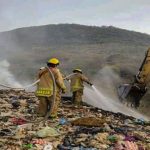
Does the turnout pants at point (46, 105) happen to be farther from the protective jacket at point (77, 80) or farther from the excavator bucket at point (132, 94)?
the protective jacket at point (77, 80)

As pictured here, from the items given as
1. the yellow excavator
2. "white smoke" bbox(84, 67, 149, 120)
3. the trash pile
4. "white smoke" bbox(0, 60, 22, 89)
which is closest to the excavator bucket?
the yellow excavator

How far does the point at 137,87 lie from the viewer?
14453 mm

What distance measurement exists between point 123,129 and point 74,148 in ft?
8.43

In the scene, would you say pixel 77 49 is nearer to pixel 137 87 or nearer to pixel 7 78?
pixel 7 78

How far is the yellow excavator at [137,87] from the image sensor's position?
46.4 feet

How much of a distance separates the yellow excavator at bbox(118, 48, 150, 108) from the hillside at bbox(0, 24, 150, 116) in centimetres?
979

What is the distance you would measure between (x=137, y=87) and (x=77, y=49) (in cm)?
3851

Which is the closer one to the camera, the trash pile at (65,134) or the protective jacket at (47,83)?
the trash pile at (65,134)

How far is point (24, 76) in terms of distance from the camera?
31922mm

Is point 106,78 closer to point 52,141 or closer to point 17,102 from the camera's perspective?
point 17,102

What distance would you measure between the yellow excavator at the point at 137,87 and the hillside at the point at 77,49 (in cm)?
979

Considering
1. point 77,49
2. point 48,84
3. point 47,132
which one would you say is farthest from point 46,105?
point 77,49

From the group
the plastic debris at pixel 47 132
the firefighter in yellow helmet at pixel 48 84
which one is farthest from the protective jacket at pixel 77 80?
the plastic debris at pixel 47 132

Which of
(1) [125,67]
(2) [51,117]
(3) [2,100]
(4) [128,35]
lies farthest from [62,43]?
(2) [51,117]
